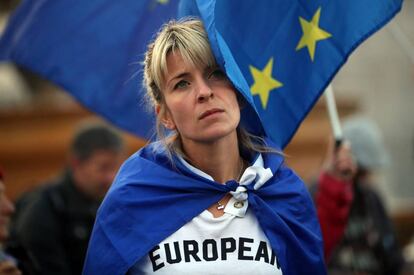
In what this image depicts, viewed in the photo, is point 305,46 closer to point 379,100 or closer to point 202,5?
point 202,5

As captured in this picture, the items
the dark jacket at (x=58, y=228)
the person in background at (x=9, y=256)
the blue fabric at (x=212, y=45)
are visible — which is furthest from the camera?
Answer: the dark jacket at (x=58, y=228)

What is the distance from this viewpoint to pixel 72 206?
8.12 meters

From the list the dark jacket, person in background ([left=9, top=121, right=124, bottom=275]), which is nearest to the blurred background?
person in background ([left=9, top=121, right=124, bottom=275])

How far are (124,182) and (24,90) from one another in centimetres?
1286

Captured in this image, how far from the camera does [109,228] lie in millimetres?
4852

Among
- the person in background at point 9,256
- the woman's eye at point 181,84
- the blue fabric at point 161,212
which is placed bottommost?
the person in background at point 9,256

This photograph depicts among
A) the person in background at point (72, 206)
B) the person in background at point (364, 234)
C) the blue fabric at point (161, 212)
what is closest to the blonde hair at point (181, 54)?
the blue fabric at point (161, 212)

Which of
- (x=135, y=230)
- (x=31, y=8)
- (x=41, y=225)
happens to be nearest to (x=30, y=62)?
(x=31, y=8)

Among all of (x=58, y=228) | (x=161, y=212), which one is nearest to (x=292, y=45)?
(x=161, y=212)

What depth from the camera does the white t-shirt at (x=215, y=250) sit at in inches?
185

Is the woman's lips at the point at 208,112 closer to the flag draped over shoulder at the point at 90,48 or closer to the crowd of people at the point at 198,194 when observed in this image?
the crowd of people at the point at 198,194

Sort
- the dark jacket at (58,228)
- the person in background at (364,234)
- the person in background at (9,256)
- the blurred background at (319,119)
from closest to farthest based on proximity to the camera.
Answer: the person in background at (9,256)
the dark jacket at (58,228)
the person in background at (364,234)
the blurred background at (319,119)

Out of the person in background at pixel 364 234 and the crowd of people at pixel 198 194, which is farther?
the person in background at pixel 364 234

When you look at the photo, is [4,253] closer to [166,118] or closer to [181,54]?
[166,118]
